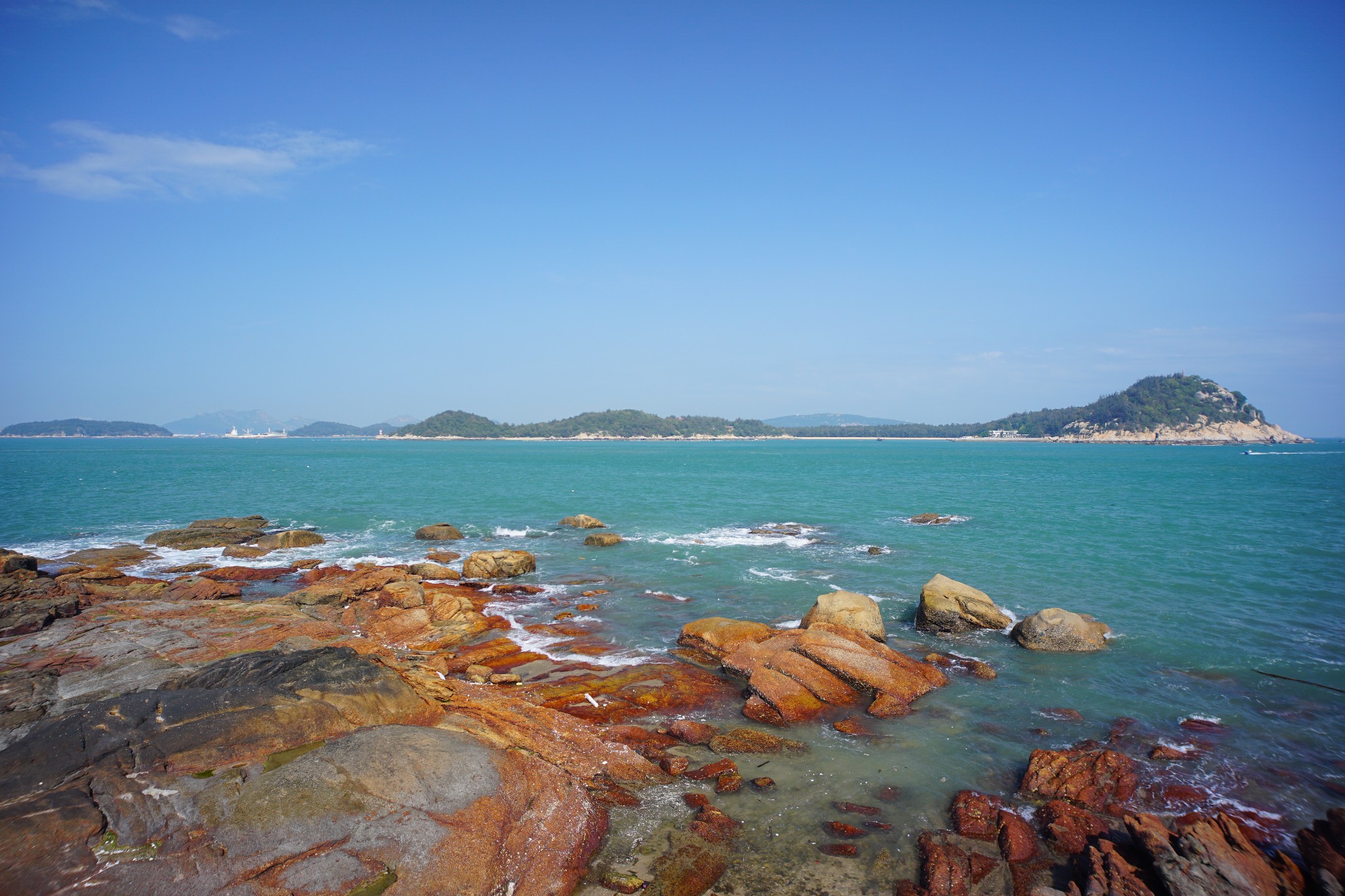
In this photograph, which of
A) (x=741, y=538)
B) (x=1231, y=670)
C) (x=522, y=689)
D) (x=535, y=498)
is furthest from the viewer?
(x=535, y=498)

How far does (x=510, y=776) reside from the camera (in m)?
9.38

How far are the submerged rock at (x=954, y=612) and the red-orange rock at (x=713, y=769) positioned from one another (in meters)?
10.8

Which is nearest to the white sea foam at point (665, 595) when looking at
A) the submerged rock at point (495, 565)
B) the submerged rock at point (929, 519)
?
the submerged rock at point (495, 565)

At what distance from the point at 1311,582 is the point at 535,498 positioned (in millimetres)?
48326

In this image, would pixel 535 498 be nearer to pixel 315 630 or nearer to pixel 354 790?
pixel 315 630

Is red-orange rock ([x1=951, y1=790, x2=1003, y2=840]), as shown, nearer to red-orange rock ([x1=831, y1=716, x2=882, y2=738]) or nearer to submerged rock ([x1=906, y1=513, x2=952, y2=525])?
red-orange rock ([x1=831, y1=716, x2=882, y2=738])

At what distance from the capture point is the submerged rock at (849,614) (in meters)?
17.5

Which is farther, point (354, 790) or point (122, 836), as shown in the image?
point (354, 790)

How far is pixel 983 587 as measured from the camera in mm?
24562

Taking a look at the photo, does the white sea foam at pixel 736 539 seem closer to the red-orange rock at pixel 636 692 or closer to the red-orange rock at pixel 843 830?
the red-orange rock at pixel 636 692

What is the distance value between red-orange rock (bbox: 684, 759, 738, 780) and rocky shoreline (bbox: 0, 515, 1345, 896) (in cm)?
5

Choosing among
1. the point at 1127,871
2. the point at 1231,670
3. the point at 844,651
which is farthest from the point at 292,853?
the point at 1231,670

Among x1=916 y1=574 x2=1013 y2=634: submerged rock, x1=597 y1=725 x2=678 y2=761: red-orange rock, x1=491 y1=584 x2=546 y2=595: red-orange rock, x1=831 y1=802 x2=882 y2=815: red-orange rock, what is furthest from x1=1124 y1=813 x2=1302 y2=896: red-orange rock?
x1=491 y1=584 x2=546 y2=595: red-orange rock

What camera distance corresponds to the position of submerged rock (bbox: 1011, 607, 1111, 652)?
1770 cm
